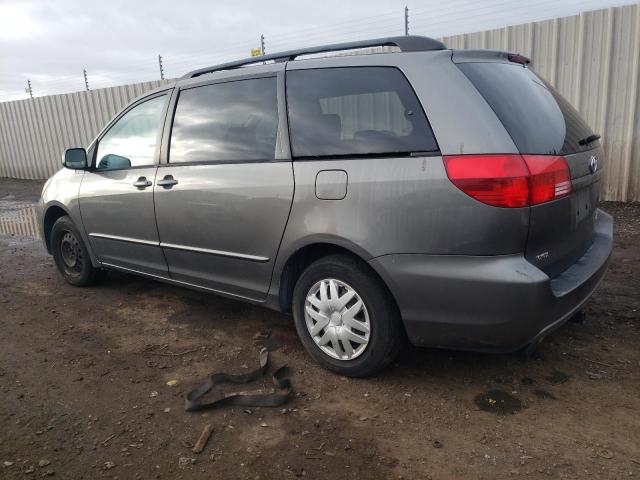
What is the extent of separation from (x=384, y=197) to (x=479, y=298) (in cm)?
67

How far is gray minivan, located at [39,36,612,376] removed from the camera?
93.4 inches

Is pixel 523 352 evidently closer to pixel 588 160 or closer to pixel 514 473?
pixel 514 473

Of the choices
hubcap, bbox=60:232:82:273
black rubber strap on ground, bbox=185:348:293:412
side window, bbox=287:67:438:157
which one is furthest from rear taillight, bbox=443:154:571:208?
hubcap, bbox=60:232:82:273

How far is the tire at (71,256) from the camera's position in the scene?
4750 mm

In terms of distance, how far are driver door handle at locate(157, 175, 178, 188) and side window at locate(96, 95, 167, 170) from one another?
0.25 meters

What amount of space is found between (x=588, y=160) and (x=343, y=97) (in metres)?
1.40

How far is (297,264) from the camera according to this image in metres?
3.12

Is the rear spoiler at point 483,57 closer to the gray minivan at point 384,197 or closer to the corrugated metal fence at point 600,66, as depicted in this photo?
the gray minivan at point 384,197

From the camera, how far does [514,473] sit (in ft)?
6.97

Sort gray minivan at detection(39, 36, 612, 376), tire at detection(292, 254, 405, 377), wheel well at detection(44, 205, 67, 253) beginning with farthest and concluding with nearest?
wheel well at detection(44, 205, 67, 253) → tire at detection(292, 254, 405, 377) → gray minivan at detection(39, 36, 612, 376)

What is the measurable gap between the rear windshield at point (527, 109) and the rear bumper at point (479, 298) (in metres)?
0.60

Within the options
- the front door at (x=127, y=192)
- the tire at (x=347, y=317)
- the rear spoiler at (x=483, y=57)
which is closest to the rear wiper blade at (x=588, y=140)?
the rear spoiler at (x=483, y=57)

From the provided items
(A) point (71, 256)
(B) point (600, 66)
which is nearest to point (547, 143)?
(A) point (71, 256)

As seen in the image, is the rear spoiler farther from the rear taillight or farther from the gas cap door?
the gas cap door
